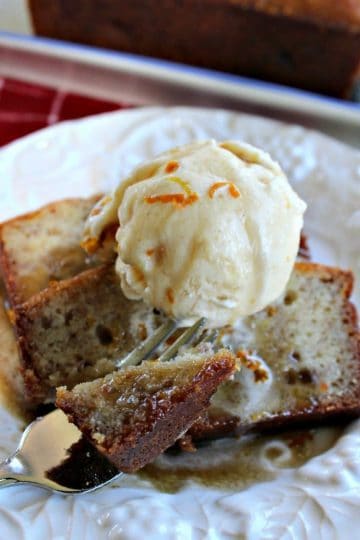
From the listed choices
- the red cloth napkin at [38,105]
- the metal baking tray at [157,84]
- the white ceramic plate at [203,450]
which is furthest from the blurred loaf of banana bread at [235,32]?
the white ceramic plate at [203,450]

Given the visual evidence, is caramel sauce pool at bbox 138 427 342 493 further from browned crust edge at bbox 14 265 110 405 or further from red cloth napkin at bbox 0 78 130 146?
red cloth napkin at bbox 0 78 130 146

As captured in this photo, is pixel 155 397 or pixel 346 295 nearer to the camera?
pixel 155 397

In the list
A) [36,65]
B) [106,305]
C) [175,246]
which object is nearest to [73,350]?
[106,305]

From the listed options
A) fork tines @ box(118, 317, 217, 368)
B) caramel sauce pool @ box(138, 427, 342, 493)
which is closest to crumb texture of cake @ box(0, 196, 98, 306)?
fork tines @ box(118, 317, 217, 368)

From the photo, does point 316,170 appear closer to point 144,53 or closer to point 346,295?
point 346,295

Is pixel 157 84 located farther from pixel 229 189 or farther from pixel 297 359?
pixel 297 359

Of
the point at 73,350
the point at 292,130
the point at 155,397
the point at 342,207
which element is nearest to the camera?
the point at 155,397

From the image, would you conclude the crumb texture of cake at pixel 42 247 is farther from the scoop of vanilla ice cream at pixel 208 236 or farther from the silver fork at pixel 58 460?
the silver fork at pixel 58 460
